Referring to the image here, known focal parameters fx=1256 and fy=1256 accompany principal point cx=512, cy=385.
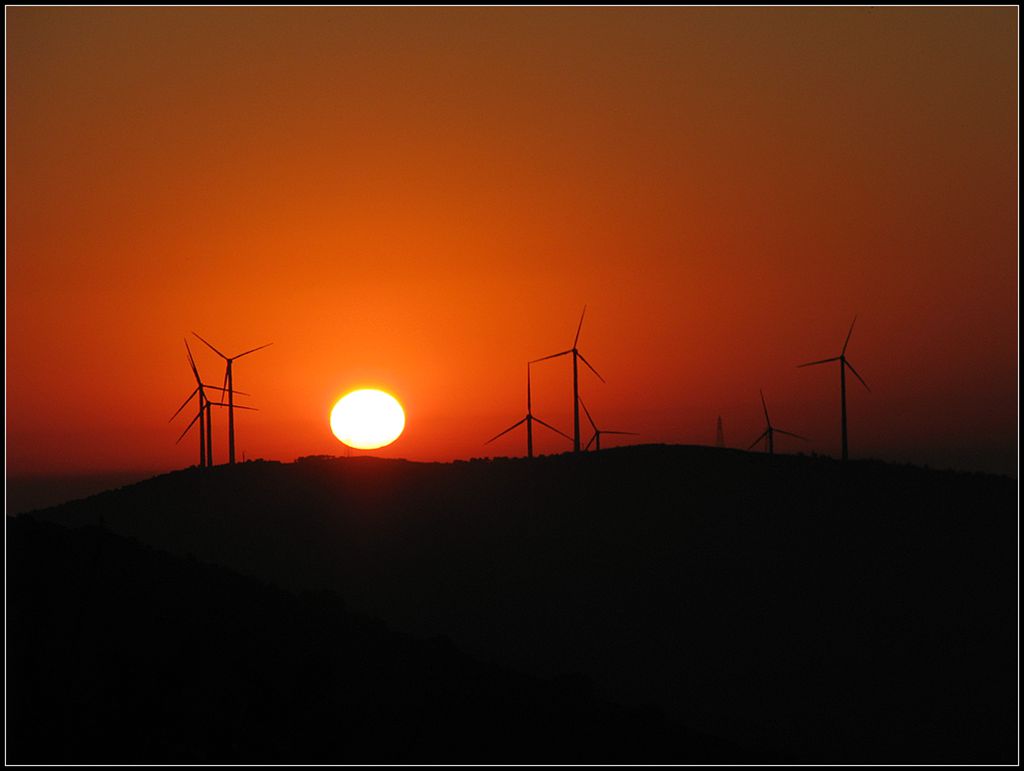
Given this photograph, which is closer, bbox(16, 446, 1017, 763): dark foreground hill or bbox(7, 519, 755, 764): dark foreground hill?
bbox(7, 519, 755, 764): dark foreground hill

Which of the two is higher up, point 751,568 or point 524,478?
point 524,478

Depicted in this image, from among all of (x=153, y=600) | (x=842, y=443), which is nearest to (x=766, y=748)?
(x=153, y=600)

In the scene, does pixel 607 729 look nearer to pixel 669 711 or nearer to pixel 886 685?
pixel 669 711

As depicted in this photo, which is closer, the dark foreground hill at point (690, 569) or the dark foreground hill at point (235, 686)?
the dark foreground hill at point (235, 686)

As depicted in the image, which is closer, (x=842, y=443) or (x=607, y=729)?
(x=607, y=729)
